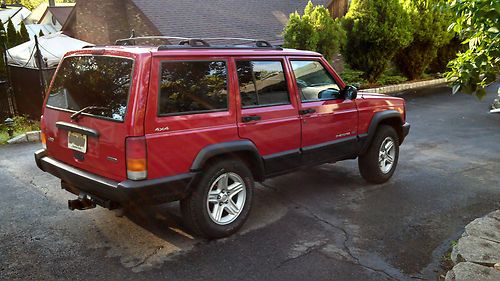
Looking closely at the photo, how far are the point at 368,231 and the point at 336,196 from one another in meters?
1.06

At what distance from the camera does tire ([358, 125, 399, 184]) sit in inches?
229

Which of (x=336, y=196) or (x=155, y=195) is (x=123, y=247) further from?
(x=336, y=196)

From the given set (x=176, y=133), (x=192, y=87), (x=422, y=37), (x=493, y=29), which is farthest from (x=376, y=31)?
(x=176, y=133)

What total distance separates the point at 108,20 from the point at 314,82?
1737 centimetres

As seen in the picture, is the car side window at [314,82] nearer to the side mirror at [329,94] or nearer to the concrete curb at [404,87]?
the side mirror at [329,94]

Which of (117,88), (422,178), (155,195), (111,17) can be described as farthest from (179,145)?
(111,17)

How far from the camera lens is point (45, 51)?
565 inches

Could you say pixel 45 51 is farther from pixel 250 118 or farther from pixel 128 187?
pixel 128 187

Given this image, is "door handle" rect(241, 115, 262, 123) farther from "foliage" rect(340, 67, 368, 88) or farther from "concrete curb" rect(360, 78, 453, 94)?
"foliage" rect(340, 67, 368, 88)

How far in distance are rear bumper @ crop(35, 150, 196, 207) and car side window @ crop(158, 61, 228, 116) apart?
60 centimetres

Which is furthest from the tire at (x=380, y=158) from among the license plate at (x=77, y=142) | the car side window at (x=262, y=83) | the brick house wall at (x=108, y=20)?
the brick house wall at (x=108, y=20)

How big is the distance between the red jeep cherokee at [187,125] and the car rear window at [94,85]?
1 cm

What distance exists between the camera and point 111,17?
20141 millimetres

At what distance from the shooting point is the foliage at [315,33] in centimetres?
1377
